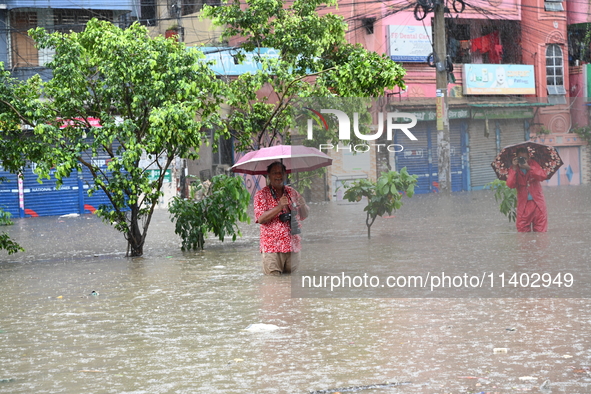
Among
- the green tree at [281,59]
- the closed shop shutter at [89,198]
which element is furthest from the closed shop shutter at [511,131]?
the closed shop shutter at [89,198]

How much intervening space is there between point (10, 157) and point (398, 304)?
6234mm

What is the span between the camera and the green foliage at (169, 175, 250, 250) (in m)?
13.1

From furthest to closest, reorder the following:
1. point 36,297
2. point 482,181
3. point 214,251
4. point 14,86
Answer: point 214,251
point 14,86
point 482,181
point 36,297

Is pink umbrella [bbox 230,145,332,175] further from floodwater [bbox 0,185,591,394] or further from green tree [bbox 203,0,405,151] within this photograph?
green tree [bbox 203,0,405,151]

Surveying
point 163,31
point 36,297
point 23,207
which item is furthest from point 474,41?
point 36,297

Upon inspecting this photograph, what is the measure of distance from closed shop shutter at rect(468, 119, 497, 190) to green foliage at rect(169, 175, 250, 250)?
3.53 m

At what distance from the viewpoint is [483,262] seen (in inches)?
391

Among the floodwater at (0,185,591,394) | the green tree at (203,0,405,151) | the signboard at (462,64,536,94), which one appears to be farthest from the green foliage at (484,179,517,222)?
the signboard at (462,64,536,94)

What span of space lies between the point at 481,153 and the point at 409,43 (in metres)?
19.7

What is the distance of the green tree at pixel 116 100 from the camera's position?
11359 millimetres

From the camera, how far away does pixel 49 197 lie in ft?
86.9

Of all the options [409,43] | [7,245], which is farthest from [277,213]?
[409,43]

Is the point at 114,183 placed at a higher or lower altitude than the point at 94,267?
higher

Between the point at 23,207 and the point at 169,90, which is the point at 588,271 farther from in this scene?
the point at 23,207
